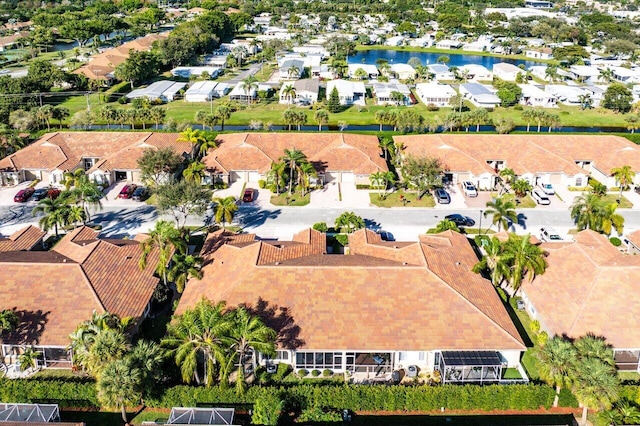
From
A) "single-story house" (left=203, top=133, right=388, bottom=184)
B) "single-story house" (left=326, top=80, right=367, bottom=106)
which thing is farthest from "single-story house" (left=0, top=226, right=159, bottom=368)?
"single-story house" (left=326, top=80, right=367, bottom=106)

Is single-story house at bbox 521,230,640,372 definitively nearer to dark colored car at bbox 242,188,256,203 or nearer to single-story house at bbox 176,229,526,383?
single-story house at bbox 176,229,526,383

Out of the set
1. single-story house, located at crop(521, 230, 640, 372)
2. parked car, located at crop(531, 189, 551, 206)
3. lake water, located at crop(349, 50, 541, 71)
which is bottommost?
lake water, located at crop(349, 50, 541, 71)

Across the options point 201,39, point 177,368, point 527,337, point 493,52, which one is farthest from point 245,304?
point 493,52

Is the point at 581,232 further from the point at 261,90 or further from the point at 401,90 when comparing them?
the point at 261,90

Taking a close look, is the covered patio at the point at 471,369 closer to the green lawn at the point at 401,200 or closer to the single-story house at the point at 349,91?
the green lawn at the point at 401,200

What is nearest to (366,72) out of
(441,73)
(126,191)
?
(441,73)

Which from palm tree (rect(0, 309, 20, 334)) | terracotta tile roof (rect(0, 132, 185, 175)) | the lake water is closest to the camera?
palm tree (rect(0, 309, 20, 334))

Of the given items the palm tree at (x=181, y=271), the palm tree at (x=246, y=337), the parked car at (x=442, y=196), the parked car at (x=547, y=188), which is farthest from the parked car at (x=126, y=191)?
the parked car at (x=547, y=188)
